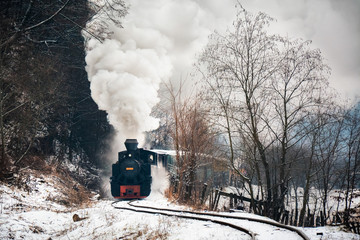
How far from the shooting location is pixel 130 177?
12305mm

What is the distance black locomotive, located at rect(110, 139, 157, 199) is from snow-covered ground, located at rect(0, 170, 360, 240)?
3680mm

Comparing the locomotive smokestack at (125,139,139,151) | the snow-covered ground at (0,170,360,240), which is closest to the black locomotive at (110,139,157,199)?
the locomotive smokestack at (125,139,139,151)

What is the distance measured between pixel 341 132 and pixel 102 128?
1688cm

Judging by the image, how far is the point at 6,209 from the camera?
259 inches

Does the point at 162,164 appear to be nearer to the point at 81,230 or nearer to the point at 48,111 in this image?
the point at 48,111

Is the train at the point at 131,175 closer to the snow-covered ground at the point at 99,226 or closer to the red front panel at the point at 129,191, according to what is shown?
the red front panel at the point at 129,191

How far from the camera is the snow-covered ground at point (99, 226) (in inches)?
190

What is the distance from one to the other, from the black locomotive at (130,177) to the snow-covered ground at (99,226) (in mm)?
3680

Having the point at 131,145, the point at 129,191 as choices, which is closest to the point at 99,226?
the point at 129,191

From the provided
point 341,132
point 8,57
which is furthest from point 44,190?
point 341,132

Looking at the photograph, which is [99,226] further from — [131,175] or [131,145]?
[131,145]

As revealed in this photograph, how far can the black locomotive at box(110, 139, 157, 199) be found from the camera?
39.9ft

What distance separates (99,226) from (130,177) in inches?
239

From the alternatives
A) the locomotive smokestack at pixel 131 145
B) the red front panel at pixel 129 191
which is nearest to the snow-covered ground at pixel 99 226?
the red front panel at pixel 129 191
